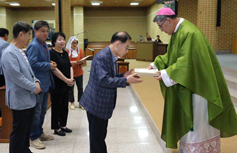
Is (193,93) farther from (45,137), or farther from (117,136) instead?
(45,137)

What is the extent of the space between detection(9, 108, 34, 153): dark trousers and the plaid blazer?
2.48 ft

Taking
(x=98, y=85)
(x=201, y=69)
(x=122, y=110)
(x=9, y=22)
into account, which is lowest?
(x=122, y=110)

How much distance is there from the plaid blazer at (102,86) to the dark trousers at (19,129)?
0.76 m

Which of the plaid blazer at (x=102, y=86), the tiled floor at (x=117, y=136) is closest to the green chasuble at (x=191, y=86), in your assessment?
the plaid blazer at (x=102, y=86)

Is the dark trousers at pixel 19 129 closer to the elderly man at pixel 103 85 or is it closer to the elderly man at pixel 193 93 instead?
the elderly man at pixel 103 85

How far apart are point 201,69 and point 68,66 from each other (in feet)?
7.56

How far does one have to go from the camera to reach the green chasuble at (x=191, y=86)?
7.50 ft

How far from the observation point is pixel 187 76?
2.29m

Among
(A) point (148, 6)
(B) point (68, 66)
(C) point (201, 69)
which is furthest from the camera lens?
(A) point (148, 6)

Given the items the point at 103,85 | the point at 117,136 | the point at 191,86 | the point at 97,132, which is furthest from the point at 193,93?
the point at 117,136

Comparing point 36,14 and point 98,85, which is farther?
point 36,14

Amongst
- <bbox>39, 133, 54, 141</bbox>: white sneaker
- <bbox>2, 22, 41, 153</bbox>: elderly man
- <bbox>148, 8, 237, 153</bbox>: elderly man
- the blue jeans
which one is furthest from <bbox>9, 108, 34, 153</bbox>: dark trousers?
<bbox>148, 8, 237, 153</bbox>: elderly man

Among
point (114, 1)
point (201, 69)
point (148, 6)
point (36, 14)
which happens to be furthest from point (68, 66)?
point (36, 14)

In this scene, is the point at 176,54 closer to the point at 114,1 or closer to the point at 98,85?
the point at 98,85
